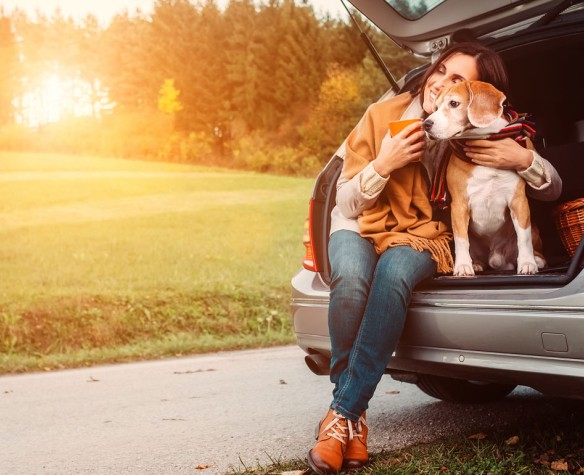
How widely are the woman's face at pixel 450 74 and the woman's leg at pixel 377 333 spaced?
2.32 feet

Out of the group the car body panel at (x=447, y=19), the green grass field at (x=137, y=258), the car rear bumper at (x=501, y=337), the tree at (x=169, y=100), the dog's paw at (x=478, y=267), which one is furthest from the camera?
the tree at (x=169, y=100)

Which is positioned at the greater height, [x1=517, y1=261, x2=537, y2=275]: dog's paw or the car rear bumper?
[x1=517, y1=261, x2=537, y2=275]: dog's paw

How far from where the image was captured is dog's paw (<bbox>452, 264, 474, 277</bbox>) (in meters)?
3.12

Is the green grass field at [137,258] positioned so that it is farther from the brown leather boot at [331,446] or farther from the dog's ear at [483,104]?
the dog's ear at [483,104]

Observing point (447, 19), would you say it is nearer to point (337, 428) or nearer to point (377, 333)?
point (377, 333)

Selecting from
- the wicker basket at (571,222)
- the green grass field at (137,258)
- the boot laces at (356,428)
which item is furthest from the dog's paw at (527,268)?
the green grass field at (137,258)

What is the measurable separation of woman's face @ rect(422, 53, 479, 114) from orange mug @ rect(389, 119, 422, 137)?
18cm

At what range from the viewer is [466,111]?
3.01 metres

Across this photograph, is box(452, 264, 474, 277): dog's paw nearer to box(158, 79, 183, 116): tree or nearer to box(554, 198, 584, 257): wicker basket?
box(554, 198, 584, 257): wicker basket

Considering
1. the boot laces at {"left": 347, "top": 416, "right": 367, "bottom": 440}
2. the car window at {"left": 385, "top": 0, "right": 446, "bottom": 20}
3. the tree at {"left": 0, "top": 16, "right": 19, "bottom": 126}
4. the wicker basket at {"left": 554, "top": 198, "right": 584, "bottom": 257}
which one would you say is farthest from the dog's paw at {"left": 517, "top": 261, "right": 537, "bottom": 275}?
the tree at {"left": 0, "top": 16, "right": 19, "bottom": 126}

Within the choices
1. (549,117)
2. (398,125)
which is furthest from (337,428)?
(549,117)

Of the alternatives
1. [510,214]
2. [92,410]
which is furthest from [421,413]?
[92,410]

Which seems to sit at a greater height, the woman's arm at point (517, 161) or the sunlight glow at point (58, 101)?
the sunlight glow at point (58, 101)

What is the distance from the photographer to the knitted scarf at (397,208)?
3.15 m
